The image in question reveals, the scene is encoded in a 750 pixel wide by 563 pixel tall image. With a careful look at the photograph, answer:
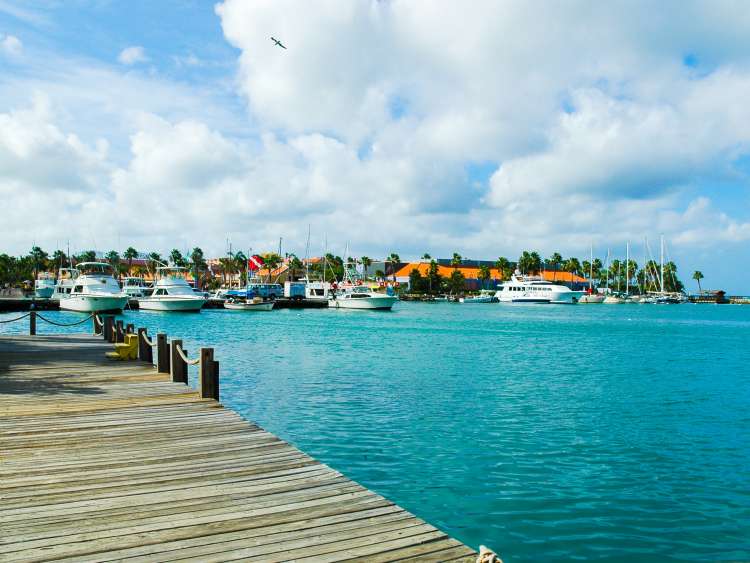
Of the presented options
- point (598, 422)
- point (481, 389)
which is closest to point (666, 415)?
point (598, 422)

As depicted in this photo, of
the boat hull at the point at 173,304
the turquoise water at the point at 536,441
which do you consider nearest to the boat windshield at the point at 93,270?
the boat hull at the point at 173,304

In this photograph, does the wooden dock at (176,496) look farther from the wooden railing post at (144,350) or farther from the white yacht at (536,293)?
the white yacht at (536,293)

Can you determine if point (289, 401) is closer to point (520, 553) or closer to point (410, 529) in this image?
point (520, 553)

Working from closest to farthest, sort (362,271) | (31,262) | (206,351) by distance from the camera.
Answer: (206,351) → (31,262) → (362,271)

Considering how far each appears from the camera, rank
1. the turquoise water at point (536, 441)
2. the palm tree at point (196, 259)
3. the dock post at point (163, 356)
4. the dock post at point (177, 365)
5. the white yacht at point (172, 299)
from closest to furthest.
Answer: the turquoise water at point (536, 441) → the dock post at point (177, 365) → the dock post at point (163, 356) → the white yacht at point (172, 299) → the palm tree at point (196, 259)

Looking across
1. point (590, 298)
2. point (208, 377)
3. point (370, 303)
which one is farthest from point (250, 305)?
point (590, 298)

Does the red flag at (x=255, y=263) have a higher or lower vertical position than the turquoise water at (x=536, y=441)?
higher

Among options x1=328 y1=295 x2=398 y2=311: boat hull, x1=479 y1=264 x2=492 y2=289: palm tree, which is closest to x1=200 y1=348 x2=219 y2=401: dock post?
x1=328 y1=295 x2=398 y2=311: boat hull

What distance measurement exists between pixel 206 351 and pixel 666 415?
44.8ft

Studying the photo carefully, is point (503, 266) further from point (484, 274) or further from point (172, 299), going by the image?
point (172, 299)

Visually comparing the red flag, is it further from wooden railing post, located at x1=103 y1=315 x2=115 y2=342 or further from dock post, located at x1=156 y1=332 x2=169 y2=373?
dock post, located at x1=156 y1=332 x2=169 y2=373

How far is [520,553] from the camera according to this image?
337 inches

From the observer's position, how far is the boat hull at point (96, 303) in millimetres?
67062

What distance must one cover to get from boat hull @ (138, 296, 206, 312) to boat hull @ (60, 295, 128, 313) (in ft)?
32.7
